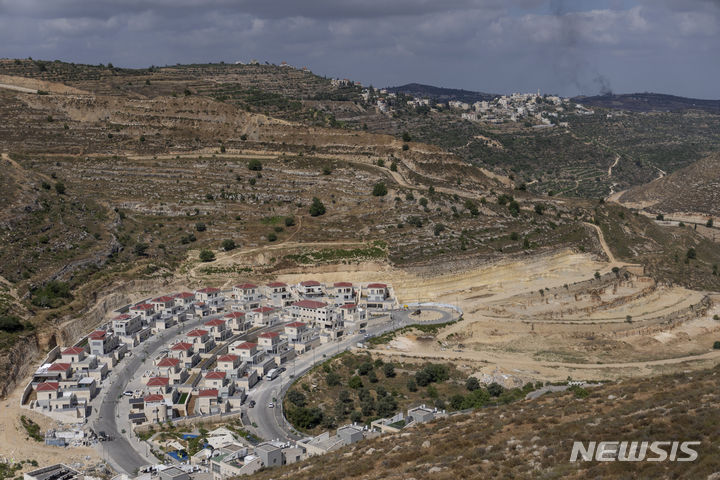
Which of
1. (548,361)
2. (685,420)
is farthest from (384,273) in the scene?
(685,420)

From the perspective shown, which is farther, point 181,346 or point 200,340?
point 200,340

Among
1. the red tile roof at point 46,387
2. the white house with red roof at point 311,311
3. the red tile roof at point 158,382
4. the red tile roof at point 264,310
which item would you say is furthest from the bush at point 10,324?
the white house with red roof at point 311,311

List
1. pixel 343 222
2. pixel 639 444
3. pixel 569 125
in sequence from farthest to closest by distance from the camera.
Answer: pixel 569 125 < pixel 343 222 < pixel 639 444

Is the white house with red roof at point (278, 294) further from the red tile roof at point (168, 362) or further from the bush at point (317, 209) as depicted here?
the red tile roof at point (168, 362)

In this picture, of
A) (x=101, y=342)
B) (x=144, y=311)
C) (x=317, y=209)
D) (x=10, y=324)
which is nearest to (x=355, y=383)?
(x=101, y=342)

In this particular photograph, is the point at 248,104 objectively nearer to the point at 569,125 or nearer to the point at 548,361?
the point at 548,361

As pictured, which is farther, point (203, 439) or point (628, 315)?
point (628, 315)

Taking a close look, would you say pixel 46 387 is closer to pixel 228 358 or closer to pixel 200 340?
pixel 228 358
